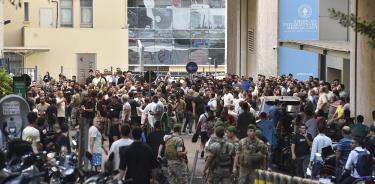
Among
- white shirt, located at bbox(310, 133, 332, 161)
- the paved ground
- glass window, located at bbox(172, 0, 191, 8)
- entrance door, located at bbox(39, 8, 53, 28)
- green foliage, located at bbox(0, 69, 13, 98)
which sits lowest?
the paved ground

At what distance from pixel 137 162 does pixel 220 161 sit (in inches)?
122

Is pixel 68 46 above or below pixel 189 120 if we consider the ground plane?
above

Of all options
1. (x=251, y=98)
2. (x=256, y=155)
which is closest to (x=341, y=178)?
(x=256, y=155)

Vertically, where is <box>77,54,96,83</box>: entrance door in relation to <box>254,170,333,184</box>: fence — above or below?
above

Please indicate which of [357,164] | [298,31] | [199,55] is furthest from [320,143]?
[199,55]

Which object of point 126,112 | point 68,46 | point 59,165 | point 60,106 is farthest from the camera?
point 68,46

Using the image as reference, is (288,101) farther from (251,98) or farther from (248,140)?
(248,140)

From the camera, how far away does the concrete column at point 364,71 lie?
28.4 metres

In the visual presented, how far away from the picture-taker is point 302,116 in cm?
2614

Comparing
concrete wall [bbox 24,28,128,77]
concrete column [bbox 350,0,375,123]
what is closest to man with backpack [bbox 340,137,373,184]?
concrete column [bbox 350,0,375,123]

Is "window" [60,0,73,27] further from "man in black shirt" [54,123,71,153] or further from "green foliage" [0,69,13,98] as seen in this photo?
"man in black shirt" [54,123,71,153]

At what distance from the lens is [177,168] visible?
20062 millimetres

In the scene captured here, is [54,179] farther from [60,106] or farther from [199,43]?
[199,43]

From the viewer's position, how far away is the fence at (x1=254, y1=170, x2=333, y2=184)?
1545cm
